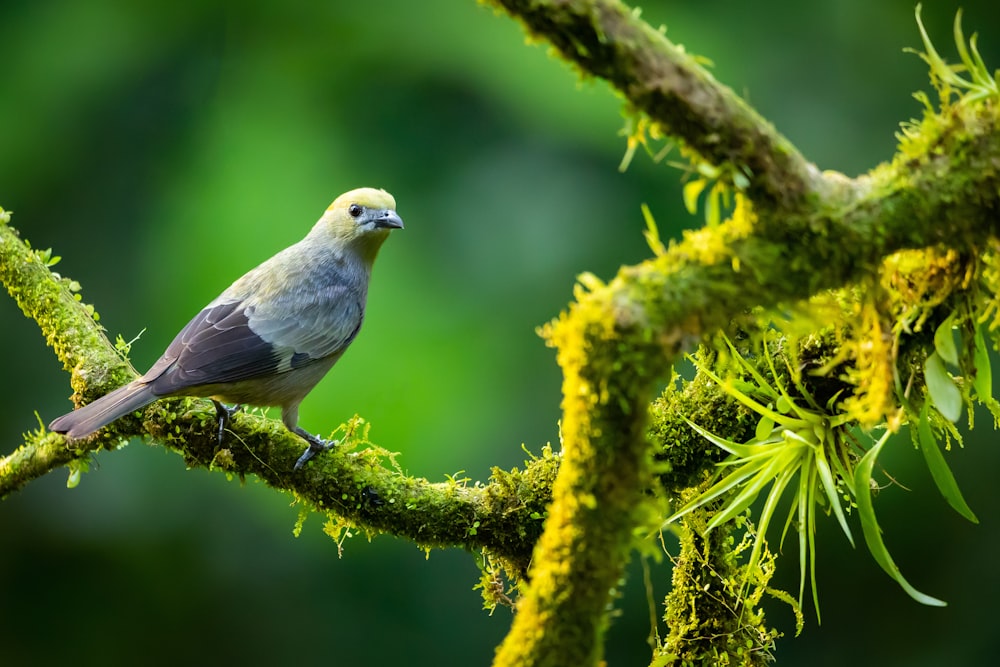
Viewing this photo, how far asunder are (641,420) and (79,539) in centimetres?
489

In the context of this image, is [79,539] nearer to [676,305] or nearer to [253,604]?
[253,604]

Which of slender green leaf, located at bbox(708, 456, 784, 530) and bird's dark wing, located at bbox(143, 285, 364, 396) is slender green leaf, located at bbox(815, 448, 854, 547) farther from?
bird's dark wing, located at bbox(143, 285, 364, 396)

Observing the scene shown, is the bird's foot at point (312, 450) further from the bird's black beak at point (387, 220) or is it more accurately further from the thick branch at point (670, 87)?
the thick branch at point (670, 87)

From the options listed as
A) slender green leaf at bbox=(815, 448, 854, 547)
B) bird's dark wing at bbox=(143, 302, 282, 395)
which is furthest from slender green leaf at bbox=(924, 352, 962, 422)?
bird's dark wing at bbox=(143, 302, 282, 395)

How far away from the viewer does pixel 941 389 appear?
1.96 m

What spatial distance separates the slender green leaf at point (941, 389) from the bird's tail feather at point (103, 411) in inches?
79.7

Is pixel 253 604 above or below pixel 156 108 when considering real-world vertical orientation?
below

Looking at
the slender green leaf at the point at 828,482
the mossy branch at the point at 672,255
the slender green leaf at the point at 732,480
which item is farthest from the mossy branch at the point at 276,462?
the mossy branch at the point at 672,255

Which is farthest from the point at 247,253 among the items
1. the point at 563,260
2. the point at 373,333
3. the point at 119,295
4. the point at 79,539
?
the point at 79,539

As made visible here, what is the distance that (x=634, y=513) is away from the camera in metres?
1.61

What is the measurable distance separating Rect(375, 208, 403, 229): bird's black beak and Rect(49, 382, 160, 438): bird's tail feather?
1274 millimetres

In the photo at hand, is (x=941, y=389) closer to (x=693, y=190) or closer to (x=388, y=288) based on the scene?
(x=693, y=190)

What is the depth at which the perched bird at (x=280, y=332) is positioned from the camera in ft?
9.59

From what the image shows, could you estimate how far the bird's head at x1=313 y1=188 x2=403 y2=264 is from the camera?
3.89 metres
